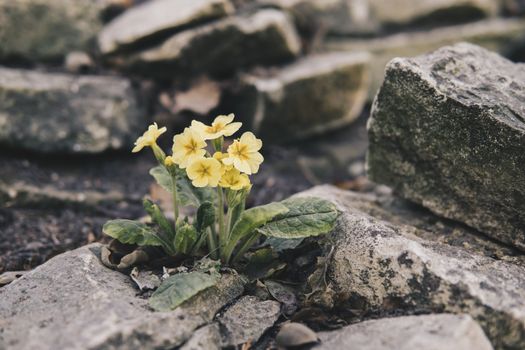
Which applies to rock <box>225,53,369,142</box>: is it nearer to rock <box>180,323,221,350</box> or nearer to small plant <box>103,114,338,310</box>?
small plant <box>103,114,338,310</box>

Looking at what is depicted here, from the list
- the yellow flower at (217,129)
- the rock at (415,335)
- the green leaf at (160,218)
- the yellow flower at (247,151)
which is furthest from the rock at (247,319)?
the yellow flower at (217,129)

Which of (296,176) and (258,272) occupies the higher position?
(258,272)

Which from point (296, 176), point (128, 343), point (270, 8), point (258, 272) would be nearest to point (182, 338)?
point (128, 343)

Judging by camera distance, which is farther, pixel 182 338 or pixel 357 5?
pixel 357 5

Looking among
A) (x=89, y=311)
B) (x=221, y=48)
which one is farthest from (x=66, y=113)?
(x=89, y=311)

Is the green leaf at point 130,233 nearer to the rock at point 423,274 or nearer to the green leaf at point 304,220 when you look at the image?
the green leaf at point 304,220

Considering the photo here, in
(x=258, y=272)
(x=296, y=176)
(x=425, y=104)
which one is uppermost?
(x=425, y=104)

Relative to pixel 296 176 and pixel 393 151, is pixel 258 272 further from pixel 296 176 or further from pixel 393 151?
pixel 296 176
